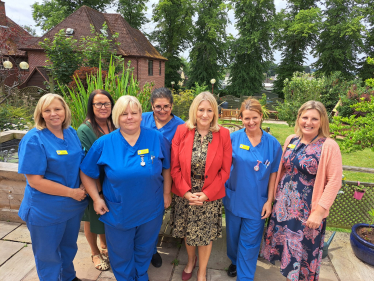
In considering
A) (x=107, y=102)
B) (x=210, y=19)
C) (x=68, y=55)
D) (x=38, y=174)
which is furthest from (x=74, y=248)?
(x=210, y=19)

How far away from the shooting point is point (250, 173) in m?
2.46

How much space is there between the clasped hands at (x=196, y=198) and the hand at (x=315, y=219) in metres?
0.96

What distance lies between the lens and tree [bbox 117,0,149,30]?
1099 inches

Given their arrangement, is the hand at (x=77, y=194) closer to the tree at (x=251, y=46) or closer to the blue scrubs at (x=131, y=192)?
the blue scrubs at (x=131, y=192)

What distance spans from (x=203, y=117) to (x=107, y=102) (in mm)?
995

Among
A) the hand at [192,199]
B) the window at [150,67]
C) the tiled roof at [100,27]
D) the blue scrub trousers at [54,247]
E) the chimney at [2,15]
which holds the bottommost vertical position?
the blue scrub trousers at [54,247]

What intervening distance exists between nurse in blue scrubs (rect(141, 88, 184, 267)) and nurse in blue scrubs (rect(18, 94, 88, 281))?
85 centimetres

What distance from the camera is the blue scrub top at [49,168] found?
1.94m

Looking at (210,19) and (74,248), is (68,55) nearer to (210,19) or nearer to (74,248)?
(74,248)

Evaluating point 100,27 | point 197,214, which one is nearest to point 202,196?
point 197,214

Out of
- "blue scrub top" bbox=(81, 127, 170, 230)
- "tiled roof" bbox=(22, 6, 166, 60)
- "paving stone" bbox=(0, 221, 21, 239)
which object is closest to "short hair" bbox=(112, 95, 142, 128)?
"blue scrub top" bbox=(81, 127, 170, 230)

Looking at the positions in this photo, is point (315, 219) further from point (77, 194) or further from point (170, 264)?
point (77, 194)

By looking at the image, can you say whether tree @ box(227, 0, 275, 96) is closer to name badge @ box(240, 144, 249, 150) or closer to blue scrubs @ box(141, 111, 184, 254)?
blue scrubs @ box(141, 111, 184, 254)

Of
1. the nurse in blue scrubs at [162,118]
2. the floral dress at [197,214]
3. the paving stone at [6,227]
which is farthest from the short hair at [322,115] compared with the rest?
the paving stone at [6,227]
